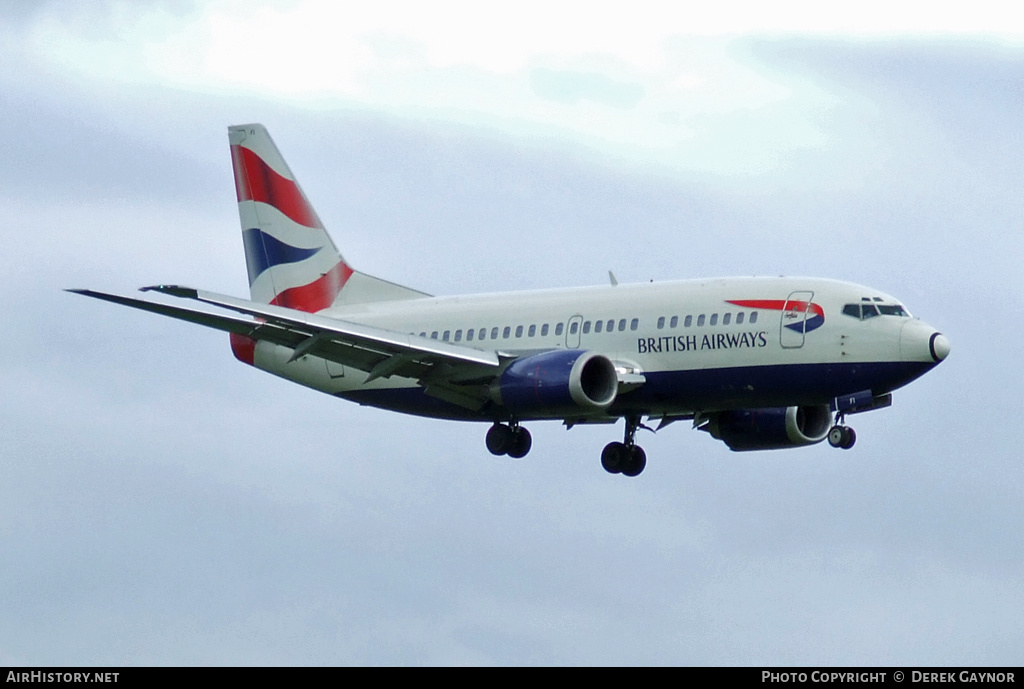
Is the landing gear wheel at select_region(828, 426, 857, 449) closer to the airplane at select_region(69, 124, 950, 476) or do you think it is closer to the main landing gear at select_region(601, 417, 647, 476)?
the airplane at select_region(69, 124, 950, 476)

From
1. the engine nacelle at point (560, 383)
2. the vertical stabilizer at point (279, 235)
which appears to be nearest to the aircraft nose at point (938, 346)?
the engine nacelle at point (560, 383)

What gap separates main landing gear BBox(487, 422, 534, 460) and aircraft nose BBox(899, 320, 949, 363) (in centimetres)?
1059

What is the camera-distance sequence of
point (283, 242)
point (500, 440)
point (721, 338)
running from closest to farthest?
point (721, 338) → point (500, 440) → point (283, 242)

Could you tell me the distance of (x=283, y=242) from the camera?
56125 mm

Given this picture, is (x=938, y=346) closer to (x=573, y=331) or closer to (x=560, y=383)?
(x=560, y=383)

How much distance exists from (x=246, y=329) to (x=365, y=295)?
856cm

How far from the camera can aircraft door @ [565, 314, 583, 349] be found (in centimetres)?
4741

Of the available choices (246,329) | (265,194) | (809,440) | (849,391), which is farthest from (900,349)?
(265,194)

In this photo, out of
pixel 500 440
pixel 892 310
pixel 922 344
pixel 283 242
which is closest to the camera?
pixel 922 344

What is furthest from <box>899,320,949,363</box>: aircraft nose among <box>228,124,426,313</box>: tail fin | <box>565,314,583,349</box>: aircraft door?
<box>228,124,426,313</box>: tail fin

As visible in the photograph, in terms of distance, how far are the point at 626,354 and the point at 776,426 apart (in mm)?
5910

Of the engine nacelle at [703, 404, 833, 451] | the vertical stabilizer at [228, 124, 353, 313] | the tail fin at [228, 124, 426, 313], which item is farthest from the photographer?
the vertical stabilizer at [228, 124, 353, 313]

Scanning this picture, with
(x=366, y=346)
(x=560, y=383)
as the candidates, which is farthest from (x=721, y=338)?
(x=366, y=346)

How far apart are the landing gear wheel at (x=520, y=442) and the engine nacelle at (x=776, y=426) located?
5.56m
